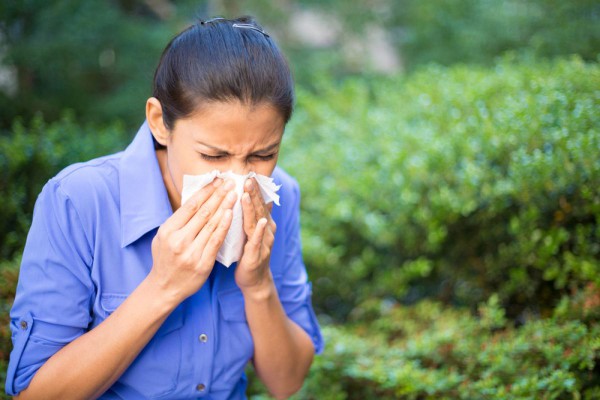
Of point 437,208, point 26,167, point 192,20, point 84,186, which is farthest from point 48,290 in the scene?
point 192,20

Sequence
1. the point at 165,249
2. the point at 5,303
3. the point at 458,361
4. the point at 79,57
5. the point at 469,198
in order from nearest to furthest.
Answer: the point at 165,249 < the point at 5,303 < the point at 458,361 < the point at 469,198 < the point at 79,57

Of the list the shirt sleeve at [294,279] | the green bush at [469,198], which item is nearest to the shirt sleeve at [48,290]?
the shirt sleeve at [294,279]

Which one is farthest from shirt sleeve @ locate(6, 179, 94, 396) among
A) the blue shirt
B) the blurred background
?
the blurred background

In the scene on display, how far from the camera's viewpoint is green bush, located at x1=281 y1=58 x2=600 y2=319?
2.76 meters

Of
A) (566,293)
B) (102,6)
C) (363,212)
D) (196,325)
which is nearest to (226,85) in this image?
(196,325)

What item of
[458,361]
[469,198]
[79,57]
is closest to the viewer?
[458,361]

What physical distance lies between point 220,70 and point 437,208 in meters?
1.63

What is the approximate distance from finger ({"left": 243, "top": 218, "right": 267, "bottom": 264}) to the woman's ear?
16.0 inches

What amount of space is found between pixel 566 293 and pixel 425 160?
922mm

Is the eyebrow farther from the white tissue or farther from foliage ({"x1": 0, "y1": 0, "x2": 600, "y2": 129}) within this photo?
foliage ({"x1": 0, "y1": 0, "x2": 600, "y2": 129})

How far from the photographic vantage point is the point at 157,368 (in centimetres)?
188

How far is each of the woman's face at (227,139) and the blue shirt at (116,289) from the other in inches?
7.0

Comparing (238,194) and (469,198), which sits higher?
(238,194)

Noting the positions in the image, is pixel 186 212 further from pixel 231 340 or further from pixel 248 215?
pixel 231 340
